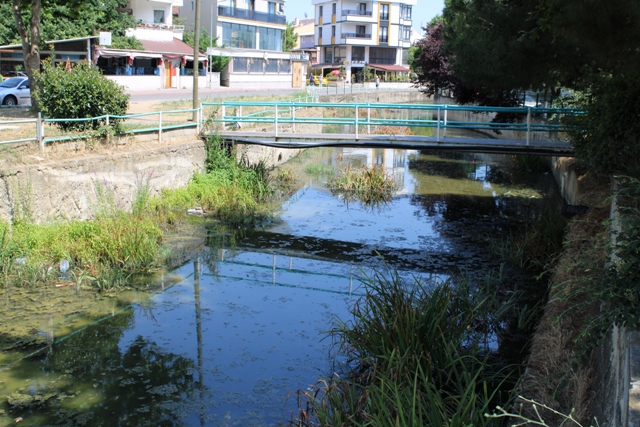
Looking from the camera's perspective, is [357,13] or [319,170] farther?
[357,13]

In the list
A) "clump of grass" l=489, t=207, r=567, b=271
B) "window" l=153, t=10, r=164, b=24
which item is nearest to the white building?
"window" l=153, t=10, r=164, b=24

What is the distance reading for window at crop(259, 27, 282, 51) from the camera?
60.0 meters

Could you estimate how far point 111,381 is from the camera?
308 inches

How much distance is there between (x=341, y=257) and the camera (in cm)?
1305

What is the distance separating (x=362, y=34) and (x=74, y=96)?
235 feet

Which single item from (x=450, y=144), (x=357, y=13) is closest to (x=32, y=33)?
(x=450, y=144)

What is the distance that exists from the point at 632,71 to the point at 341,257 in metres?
5.84

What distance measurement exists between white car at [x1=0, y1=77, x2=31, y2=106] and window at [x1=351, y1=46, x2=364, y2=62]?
196ft

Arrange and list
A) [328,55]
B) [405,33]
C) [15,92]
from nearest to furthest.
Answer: [15,92], [328,55], [405,33]

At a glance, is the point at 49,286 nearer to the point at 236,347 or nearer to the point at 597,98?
the point at 236,347

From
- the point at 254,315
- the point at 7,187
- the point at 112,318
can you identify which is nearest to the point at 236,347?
the point at 254,315

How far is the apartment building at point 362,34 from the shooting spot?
82.7m

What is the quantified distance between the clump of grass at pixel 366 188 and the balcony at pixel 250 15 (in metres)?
40.1

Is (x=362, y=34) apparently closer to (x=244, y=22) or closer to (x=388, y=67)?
(x=388, y=67)
